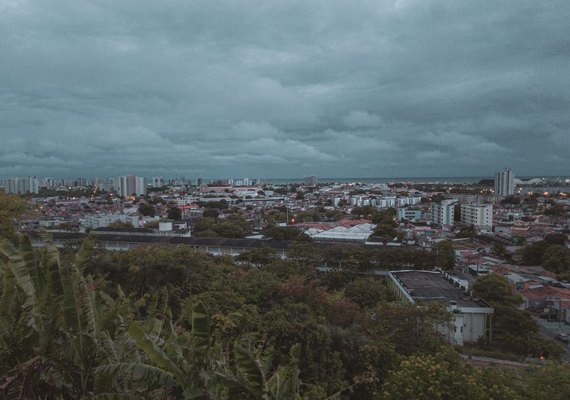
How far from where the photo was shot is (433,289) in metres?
16.3

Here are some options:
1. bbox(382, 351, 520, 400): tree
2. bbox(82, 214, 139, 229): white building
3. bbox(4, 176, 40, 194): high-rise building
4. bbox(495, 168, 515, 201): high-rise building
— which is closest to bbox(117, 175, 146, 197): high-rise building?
bbox(4, 176, 40, 194): high-rise building

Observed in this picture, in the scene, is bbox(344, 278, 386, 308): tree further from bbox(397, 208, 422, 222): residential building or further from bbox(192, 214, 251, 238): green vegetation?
bbox(397, 208, 422, 222): residential building

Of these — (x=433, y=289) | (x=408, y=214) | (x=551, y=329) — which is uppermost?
(x=433, y=289)

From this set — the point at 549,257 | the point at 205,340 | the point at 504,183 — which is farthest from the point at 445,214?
the point at 504,183

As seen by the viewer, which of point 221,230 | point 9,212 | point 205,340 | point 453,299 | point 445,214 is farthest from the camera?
point 445,214

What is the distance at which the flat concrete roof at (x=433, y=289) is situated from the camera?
14659mm

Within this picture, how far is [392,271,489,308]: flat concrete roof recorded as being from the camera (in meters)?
14.7

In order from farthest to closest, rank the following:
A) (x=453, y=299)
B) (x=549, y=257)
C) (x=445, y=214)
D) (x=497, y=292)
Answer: (x=445, y=214) < (x=549, y=257) < (x=453, y=299) < (x=497, y=292)

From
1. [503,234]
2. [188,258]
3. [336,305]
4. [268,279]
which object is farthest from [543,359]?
[503,234]

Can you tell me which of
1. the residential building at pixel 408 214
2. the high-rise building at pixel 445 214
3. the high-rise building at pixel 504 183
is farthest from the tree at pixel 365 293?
the high-rise building at pixel 504 183

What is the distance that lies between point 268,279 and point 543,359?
27.5ft

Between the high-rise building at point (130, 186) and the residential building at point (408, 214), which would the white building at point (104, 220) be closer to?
the residential building at point (408, 214)

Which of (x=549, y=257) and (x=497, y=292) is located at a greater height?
(x=497, y=292)

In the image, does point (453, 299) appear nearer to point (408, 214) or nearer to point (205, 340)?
point (205, 340)
